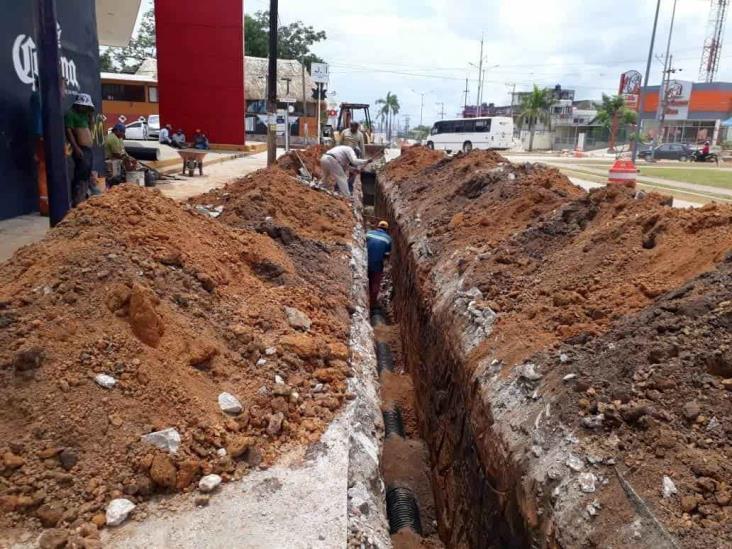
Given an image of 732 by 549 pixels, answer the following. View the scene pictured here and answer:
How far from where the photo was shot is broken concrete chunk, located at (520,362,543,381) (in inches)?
144

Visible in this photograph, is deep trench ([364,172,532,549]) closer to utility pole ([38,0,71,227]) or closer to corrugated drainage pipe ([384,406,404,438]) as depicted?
corrugated drainage pipe ([384,406,404,438])

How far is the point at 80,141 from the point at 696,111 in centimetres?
5484

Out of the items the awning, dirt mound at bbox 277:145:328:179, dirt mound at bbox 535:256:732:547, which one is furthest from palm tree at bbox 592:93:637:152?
dirt mound at bbox 535:256:732:547

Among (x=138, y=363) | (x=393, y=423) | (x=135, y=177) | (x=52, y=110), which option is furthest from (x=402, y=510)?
(x=135, y=177)

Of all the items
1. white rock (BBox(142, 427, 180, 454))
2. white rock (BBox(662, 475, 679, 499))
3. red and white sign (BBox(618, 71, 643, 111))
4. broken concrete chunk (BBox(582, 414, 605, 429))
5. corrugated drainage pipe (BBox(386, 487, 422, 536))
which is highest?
red and white sign (BBox(618, 71, 643, 111))

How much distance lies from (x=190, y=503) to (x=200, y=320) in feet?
4.61

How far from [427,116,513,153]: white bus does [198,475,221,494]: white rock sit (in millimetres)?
37225

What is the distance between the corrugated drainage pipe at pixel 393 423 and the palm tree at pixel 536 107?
2132 inches

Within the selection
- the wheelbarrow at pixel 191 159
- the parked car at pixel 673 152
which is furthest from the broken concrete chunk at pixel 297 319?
the parked car at pixel 673 152

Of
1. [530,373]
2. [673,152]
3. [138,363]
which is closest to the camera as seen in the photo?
[138,363]

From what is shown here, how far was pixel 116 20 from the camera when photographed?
578 inches

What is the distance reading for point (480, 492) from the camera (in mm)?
3717

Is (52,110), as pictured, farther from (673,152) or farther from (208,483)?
(673,152)

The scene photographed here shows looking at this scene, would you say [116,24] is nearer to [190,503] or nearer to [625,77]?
[190,503]
